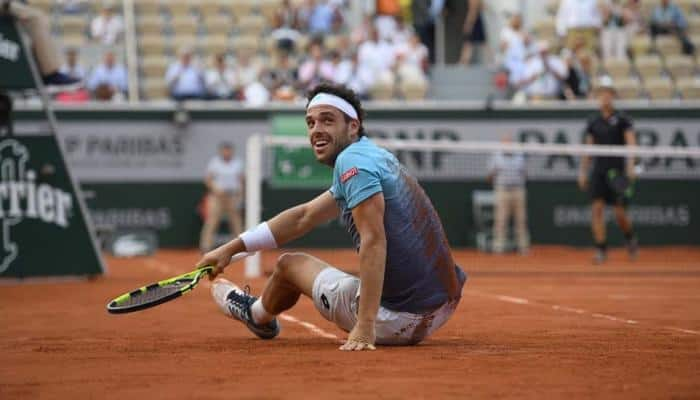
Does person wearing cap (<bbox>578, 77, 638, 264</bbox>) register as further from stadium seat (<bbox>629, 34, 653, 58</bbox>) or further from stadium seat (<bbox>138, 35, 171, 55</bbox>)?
stadium seat (<bbox>138, 35, 171, 55</bbox>)

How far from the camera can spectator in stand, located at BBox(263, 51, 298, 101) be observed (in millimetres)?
23578

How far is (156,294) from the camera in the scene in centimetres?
790

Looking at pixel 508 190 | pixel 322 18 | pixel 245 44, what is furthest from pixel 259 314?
pixel 322 18

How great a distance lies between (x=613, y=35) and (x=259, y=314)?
18.0 metres

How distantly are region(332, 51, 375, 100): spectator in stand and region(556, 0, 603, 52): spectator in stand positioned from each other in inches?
151

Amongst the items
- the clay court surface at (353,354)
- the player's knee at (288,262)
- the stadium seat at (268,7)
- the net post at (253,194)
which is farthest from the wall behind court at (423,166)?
the player's knee at (288,262)

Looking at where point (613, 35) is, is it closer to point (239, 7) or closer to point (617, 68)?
point (617, 68)

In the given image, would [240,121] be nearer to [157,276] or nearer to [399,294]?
[157,276]

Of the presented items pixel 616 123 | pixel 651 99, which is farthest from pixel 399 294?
pixel 651 99

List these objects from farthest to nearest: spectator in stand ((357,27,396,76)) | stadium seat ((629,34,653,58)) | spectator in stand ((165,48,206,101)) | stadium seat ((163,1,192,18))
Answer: stadium seat ((163,1,192,18)), stadium seat ((629,34,653,58)), spectator in stand ((357,27,396,76)), spectator in stand ((165,48,206,101))

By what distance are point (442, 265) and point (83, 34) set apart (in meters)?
18.7

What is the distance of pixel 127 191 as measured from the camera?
2305 centimetres

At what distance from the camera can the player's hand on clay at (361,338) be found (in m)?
7.27

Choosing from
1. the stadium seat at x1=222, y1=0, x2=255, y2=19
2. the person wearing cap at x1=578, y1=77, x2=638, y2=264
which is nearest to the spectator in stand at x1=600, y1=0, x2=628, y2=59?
the person wearing cap at x1=578, y1=77, x2=638, y2=264
